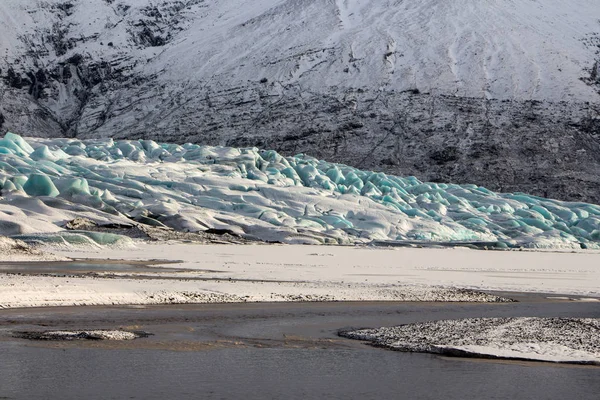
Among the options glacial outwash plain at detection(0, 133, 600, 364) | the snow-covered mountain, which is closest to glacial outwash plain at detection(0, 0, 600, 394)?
glacial outwash plain at detection(0, 133, 600, 364)

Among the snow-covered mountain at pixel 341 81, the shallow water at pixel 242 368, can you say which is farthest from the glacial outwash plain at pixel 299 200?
the snow-covered mountain at pixel 341 81

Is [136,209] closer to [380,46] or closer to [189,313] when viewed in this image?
[189,313]

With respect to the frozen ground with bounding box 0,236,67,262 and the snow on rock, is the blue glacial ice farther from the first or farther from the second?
the snow on rock

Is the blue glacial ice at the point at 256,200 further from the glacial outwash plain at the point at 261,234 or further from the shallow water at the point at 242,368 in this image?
the shallow water at the point at 242,368

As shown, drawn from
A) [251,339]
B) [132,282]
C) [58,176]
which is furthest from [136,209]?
[251,339]

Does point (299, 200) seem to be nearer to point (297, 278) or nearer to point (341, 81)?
point (297, 278)

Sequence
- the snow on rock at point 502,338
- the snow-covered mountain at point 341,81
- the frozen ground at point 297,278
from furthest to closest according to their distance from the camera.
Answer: the snow-covered mountain at point 341,81
the frozen ground at point 297,278
the snow on rock at point 502,338

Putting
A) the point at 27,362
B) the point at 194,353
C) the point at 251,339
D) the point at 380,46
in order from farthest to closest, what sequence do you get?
the point at 380,46 < the point at 251,339 < the point at 194,353 < the point at 27,362
